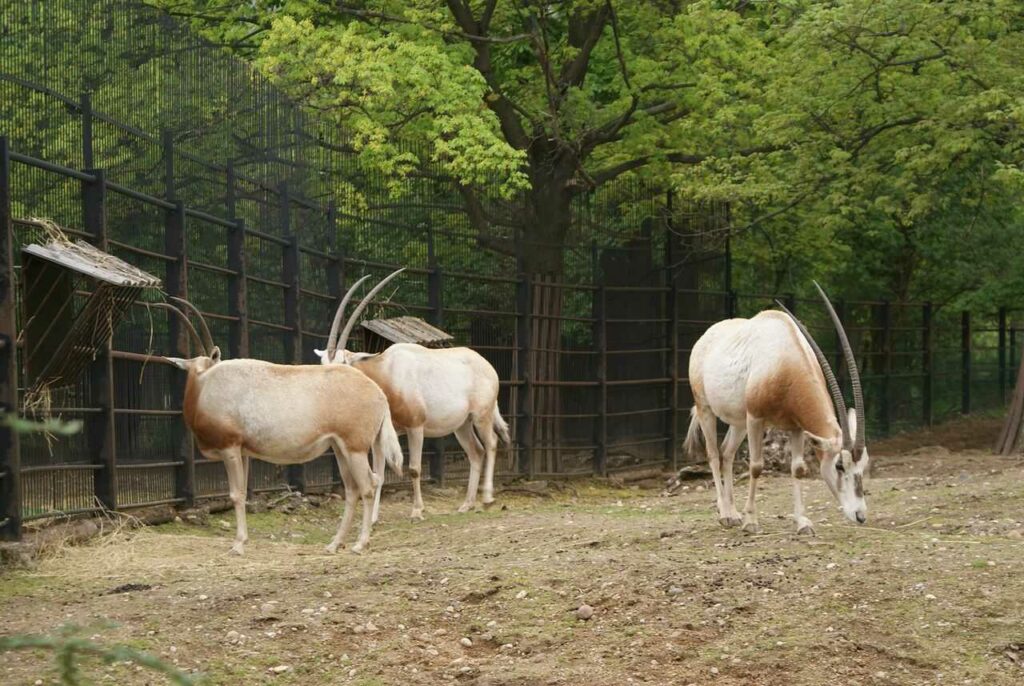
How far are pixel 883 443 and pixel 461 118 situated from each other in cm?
947

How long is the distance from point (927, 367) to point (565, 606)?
755 inches

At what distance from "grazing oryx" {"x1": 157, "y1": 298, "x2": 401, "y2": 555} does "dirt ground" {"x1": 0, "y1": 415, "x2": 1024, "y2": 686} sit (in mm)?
604

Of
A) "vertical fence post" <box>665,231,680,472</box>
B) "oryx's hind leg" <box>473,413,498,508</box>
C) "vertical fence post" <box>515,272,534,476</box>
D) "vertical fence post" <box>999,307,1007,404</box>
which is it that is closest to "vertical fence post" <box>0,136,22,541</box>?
"oryx's hind leg" <box>473,413,498,508</box>

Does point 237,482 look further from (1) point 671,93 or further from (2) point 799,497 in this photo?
(1) point 671,93

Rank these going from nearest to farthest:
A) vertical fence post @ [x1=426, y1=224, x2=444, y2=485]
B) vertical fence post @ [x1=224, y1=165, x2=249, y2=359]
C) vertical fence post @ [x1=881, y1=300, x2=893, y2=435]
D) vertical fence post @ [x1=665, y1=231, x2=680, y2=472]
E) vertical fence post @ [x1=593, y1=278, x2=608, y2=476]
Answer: vertical fence post @ [x1=224, y1=165, x2=249, y2=359] < vertical fence post @ [x1=426, y1=224, x2=444, y2=485] < vertical fence post @ [x1=593, y1=278, x2=608, y2=476] < vertical fence post @ [x1=665, y1=231, x2=680, y2=472] < vertical fence post @ [x1=881, y1=300, x2=893, y2=435]

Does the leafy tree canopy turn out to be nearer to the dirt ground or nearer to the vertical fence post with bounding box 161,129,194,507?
the vertical fence post with bounding box 161,129,194,507

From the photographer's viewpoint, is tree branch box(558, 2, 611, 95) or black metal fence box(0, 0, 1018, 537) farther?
tree branch box(558, 2, 611, 95)

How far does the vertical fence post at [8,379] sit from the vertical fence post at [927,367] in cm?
1910

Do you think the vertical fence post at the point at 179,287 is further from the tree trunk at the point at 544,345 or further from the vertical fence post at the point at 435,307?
the tree trunk at the point at 544,345

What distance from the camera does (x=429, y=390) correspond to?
12016mm

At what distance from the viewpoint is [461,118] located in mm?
16719

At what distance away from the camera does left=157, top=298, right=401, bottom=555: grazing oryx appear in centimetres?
891

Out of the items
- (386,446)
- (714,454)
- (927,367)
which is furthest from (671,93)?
(386,446)

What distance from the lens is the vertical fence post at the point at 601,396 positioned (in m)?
17.2
